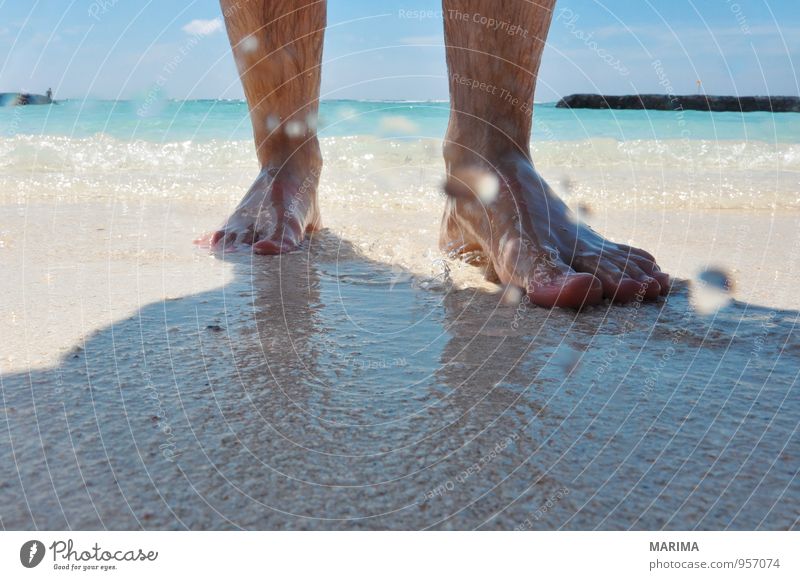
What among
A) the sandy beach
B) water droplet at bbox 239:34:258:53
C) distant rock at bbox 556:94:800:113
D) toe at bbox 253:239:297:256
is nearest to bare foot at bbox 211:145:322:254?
toe at bbox 253:239:297:256

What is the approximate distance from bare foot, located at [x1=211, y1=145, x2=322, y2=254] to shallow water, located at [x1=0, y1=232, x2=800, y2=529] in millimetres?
462

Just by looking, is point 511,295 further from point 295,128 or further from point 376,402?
point 295,128

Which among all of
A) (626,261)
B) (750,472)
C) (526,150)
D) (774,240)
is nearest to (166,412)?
(750,472)

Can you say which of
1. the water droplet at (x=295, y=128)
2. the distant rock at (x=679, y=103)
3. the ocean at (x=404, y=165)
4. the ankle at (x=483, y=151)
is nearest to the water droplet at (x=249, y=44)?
the water droplet at (x=295, y=128)

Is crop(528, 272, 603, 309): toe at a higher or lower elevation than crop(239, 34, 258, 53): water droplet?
lower

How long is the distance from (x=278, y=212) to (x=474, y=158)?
1.57 ft

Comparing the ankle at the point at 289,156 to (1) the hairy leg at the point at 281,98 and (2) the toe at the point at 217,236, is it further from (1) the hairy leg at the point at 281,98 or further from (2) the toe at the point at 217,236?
(2) the toe at the point at 217,236

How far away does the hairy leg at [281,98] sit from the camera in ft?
5.97

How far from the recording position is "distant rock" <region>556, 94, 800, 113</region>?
10.8 meters

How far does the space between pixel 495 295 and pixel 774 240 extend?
935 millimetres

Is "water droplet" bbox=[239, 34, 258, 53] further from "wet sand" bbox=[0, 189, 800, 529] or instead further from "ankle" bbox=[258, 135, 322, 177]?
"wet sand" bbox=[0, 189, 800, 529]

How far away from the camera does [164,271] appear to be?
1.42 m

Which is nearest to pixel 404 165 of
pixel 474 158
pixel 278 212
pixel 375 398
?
pixel 278 212
